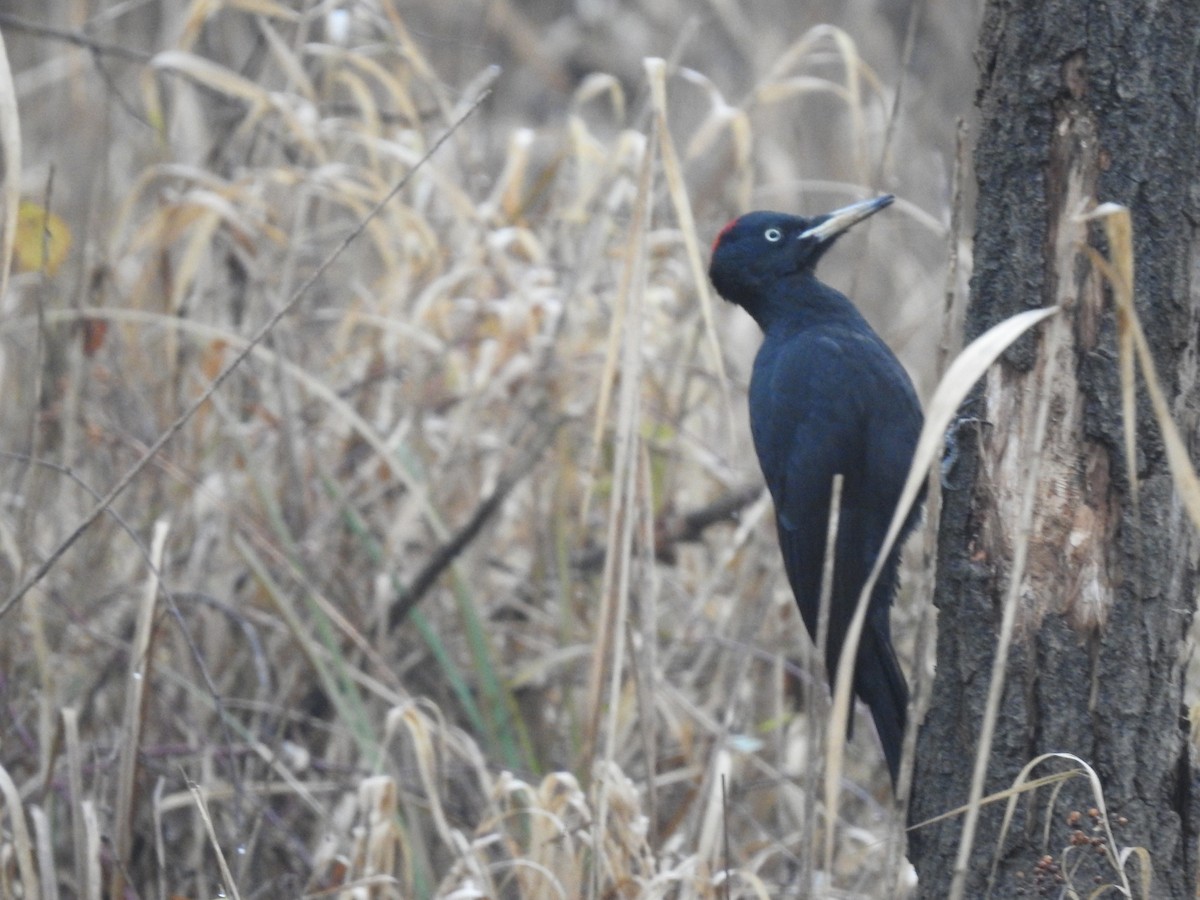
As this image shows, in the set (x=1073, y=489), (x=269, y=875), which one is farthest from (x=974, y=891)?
(x=269, y=875)

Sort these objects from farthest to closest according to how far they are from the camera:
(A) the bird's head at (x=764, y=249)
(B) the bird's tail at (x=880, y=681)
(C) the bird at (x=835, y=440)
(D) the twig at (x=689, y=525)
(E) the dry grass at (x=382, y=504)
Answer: (D) the twig at (x=689, y=525) < (A) the bird's head at (x=764, y=249) < (E) the dry grass at (x=382, y=504) < (C) the bird at (x=835, y=440) < (B) the bird's tail at (x=880, y=681)

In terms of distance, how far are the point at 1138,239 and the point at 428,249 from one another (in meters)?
1.99

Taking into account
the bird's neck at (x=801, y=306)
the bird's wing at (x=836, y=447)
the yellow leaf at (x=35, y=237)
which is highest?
the yellow leaf at (x=35, y=237)

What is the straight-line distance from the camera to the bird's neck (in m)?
2.59

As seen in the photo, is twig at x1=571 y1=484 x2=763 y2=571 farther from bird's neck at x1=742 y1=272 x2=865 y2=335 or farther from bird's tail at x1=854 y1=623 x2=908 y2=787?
bird's tail at x1=854 y1=623 x2=908 y2=787

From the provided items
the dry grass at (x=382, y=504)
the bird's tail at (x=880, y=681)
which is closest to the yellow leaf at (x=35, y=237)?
the dry grass at (x=382, y=504)

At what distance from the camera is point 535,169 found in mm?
7234

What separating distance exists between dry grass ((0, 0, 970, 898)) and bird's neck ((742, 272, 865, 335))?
16 centimetres

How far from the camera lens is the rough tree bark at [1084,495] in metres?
1.54

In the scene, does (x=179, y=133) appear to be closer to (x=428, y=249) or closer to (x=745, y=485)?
(x=428, y=249)

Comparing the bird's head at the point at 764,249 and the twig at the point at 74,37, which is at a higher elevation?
the twig at the point at 74,37

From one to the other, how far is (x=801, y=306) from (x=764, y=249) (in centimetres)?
16

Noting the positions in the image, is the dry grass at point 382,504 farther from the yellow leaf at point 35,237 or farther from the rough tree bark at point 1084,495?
the rough tree bark at point 1084,495

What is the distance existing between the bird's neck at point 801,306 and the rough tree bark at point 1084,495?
93 centimetres
